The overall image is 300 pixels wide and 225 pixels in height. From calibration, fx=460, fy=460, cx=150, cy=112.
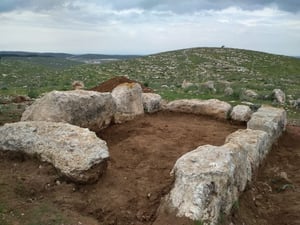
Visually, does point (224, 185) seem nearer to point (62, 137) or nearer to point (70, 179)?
point (70, 179)

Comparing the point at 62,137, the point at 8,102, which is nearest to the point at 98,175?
the point at 62,137

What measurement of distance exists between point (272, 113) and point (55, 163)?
8487 millimetres

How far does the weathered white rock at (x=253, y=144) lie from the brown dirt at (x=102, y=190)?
1.29 m

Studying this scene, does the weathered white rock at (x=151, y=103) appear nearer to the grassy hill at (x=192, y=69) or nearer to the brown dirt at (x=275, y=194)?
the brown dirt at (x=275, y=194)

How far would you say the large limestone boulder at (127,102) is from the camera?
15.2 m

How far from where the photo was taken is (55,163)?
9.62 m

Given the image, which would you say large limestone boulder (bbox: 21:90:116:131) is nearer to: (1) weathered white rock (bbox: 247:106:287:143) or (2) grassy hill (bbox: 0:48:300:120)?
(1) weathered white rock (bbox: 247:106:287:143)

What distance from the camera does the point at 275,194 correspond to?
11.4 meters

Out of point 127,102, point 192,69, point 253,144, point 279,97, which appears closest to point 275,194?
point 253,144

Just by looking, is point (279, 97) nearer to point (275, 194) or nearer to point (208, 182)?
point (275, 194)

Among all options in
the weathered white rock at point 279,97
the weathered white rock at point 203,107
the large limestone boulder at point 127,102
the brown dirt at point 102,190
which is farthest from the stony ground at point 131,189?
the weathered white rock at point 279,97

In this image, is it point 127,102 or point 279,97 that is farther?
point 279,97

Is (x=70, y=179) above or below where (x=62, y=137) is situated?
below

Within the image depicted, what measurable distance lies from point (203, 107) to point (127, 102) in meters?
3.37
